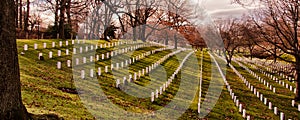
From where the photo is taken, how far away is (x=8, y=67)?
6.17 m

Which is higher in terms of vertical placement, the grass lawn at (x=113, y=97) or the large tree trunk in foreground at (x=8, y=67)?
the large tree trunk in foreground at (x=8, y=67)

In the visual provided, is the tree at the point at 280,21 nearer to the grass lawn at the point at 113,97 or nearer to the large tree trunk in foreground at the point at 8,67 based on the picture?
the grass lawn at the point at 113,97

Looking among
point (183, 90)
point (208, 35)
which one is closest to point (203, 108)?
point (183, 90)

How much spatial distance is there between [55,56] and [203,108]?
39.4 feet

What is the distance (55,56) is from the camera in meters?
23.0

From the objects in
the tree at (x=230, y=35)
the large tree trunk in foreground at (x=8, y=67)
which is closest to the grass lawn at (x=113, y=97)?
the large tree trunk in foreground at (x=8, y=67)

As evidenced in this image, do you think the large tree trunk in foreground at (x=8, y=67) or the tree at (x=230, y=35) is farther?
the tree at (x=230, y=35)

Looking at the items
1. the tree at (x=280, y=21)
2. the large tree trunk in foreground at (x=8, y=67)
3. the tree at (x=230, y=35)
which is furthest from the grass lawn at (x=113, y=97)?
the tree at (x=230, y=35)

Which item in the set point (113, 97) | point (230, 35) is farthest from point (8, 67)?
point (230, 35)

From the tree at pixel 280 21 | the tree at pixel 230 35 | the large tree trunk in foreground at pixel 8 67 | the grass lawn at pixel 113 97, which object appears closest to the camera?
the large tree trunk in foreground at pixel 8 67

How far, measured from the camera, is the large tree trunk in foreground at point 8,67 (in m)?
6.05

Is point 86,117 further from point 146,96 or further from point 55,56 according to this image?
point 55,56

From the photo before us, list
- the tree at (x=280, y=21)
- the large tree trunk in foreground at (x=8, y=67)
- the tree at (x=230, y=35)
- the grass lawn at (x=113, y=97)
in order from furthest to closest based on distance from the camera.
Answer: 1. the tree at (x=230, y=35)
2. the tree at (x=280, y=21)
3. the grass lawn at (x=113, y=97)
4. the large tree trunk in foreground at (x=8, y=67)

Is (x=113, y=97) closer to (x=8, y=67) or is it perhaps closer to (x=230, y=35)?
(x=8, y=67)
